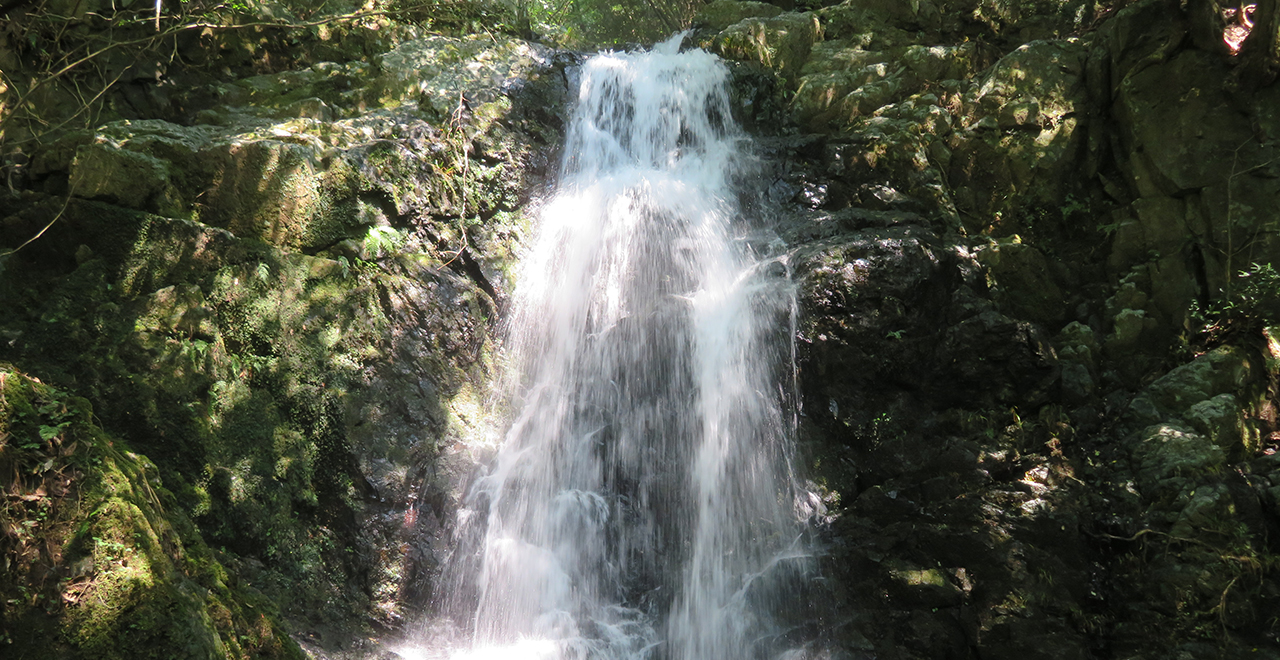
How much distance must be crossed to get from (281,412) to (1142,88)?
895 cm

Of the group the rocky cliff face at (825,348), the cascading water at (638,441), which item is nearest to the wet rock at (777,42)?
the rocky cliff face at (825,348)

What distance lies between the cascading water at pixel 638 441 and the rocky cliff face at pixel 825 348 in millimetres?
396

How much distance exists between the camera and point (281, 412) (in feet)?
17.0

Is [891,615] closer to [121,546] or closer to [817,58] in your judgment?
[121,546]

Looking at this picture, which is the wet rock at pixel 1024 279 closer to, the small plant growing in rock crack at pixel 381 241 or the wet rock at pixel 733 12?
the wet rock at pixel 733 12

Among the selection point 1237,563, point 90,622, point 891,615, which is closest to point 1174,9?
point 1237,563

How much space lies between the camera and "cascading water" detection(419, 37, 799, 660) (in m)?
5.50

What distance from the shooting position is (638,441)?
6.39 m

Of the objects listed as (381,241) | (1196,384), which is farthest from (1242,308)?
(381,241)

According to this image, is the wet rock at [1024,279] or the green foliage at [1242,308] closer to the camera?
the green foliage at [1242,308]

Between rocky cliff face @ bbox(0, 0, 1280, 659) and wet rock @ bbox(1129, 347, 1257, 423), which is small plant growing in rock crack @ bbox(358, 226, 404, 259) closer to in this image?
rocky cliff face @ bbox(0, 0, 1280, 659)

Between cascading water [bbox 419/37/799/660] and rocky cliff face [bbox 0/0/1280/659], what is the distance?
1.30ft

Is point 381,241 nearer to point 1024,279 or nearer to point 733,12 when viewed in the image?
point 1024,279

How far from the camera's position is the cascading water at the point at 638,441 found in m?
5.50
